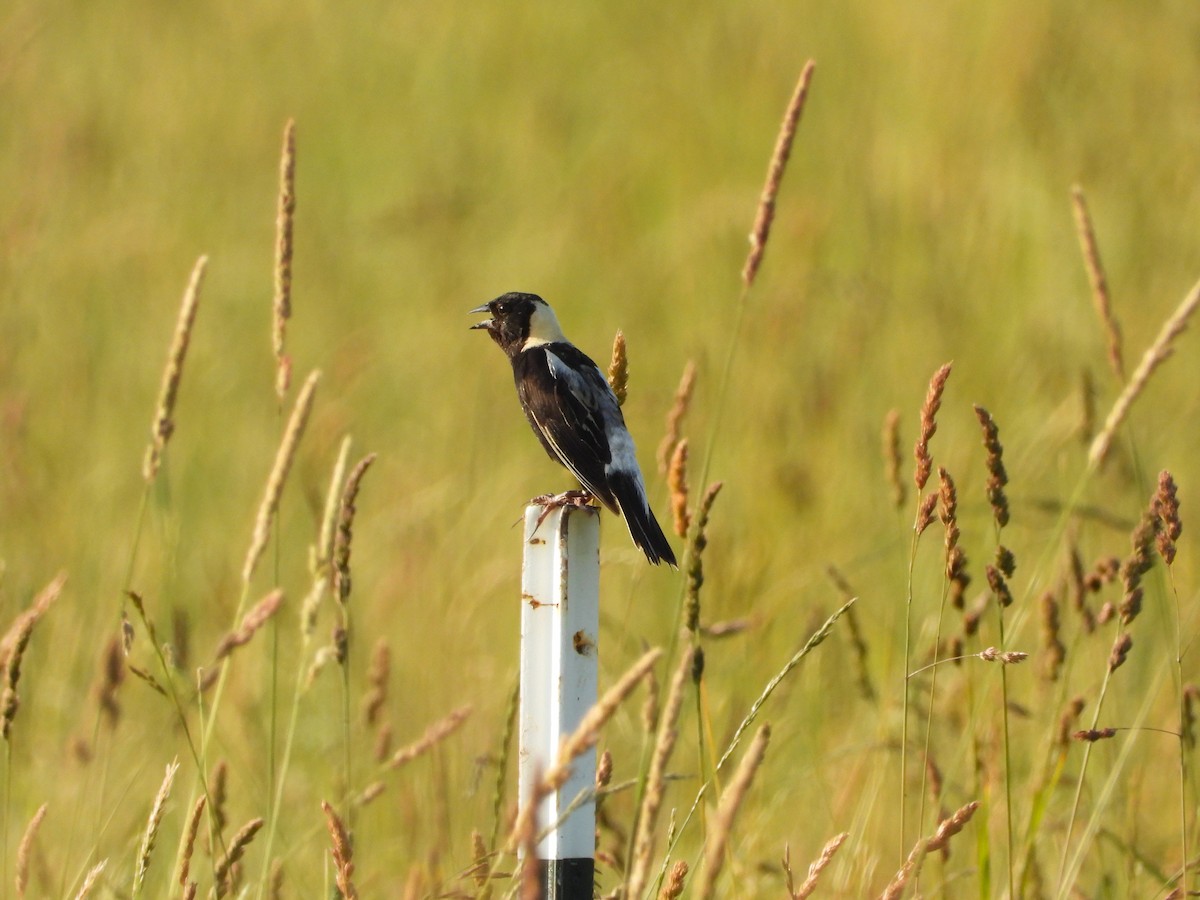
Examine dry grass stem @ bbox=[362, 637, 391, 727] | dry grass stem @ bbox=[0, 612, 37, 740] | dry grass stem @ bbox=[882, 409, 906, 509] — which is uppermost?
dry grass stem @ bbox=[882, 409, 906, 509]

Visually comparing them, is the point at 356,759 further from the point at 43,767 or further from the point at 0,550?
the point at 0,550

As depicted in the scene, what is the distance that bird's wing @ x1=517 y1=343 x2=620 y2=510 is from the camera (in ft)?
10.5

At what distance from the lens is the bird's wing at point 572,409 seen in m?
3.20

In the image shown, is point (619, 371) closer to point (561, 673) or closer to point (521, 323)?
point (561, 673)

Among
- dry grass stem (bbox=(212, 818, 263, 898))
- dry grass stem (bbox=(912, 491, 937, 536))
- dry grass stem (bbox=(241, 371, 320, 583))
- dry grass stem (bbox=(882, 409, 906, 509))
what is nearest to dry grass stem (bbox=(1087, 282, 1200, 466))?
dry grass stem (bbox=(882, 409, 906, 509))

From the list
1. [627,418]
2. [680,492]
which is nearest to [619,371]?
[680,492]

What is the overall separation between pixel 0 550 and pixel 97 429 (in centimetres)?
166

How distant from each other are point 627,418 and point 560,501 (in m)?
3.48

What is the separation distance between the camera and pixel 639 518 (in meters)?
3.08

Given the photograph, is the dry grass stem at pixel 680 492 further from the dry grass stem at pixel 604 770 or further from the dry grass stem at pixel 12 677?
the dry grass stem at pixel 12 677

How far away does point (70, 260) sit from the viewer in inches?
292

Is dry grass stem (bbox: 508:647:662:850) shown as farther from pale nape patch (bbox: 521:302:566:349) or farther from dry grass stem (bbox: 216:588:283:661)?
pale nape patch (bbox: 521:302:566:349)

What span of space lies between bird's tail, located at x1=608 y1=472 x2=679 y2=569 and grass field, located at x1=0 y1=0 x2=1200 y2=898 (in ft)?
0.26

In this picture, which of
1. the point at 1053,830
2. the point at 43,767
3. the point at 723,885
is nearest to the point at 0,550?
the point at 43,767
